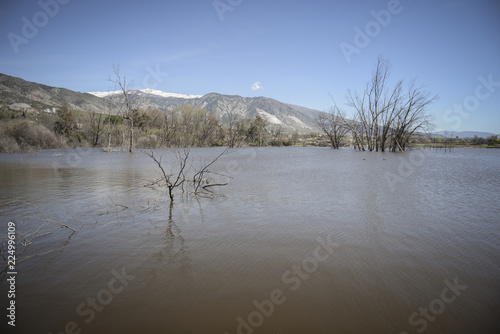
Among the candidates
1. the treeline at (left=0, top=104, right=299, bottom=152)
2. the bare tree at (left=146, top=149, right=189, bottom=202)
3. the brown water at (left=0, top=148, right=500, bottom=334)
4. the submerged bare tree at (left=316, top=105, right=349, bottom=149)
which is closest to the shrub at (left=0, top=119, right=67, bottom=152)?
the treeline at (left=0, top=104, right=299, bottom=152)

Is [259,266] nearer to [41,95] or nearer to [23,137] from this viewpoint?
[23,137]

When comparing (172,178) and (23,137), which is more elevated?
(23,137)

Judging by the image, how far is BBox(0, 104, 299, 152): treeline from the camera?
29.3 meters

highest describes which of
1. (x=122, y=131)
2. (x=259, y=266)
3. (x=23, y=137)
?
(x=122, y=131)

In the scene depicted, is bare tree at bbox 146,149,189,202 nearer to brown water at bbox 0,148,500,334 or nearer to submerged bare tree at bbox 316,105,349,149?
brown water at bbox 0,148,500,334

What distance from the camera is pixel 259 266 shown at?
3861 millimetres

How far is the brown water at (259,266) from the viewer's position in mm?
2740

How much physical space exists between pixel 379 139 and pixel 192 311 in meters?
39.4

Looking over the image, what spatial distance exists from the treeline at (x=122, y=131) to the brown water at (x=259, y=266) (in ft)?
89.5

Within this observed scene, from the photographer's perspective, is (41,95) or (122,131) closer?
(122,131)

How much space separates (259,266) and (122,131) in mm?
41222

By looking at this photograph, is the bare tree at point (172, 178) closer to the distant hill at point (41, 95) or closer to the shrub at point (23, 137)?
the shrub at point (23, 137)

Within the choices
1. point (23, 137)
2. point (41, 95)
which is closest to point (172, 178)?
point (23, 137)

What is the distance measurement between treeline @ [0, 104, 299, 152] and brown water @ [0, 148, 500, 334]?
27289 millimetres
